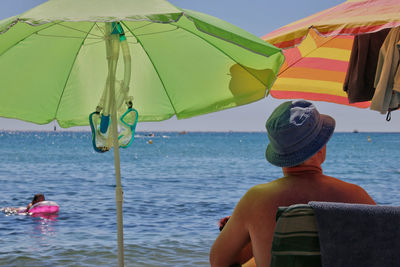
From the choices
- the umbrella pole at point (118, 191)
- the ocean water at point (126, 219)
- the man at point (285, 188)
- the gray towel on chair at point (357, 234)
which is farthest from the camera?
the ocean water at point (126, 219)

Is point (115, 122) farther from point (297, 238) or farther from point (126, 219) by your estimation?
point (126, 219)

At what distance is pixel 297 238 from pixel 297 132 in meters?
0.55

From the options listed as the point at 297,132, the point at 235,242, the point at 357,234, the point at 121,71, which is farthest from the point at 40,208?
the point at 357,234

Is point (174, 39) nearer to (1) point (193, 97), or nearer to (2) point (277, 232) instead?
(1) point (193, 97)

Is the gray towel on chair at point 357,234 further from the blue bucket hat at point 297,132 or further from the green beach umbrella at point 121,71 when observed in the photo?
the green beach umbrella at point 121,71

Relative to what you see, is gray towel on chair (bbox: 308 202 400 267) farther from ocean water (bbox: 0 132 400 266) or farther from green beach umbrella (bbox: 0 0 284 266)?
ocean water (bbox: 0 132 400 266)

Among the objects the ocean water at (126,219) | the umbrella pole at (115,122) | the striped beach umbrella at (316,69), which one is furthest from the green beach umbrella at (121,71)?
the ocean water at (126,219)

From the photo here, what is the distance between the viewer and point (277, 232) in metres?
1.92

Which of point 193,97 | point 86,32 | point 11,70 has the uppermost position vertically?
point 86,32

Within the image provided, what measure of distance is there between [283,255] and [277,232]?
0.08 meters

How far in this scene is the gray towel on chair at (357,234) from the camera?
1.85 m

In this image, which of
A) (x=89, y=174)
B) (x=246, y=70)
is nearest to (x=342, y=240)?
(x=246, y=70)

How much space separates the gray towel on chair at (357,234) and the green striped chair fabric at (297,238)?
0.09 feet

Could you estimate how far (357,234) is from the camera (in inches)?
73.1
